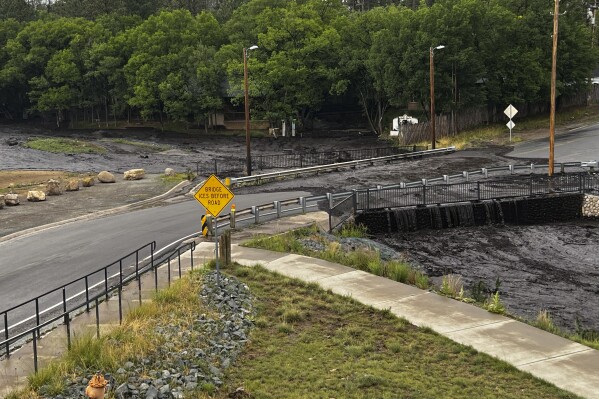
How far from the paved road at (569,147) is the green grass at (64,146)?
42.4 metres

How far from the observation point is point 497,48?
65.2 meters

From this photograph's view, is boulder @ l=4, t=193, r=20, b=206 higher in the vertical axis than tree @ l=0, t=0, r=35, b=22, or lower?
lower

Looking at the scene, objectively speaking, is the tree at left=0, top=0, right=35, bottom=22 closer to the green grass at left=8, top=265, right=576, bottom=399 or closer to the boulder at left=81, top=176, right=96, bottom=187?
the boulder at left=81, top=176, right=96, bottom=187

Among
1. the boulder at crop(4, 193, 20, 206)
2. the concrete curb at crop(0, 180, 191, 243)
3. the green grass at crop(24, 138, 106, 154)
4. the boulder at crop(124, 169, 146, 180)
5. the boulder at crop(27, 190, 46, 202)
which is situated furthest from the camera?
the green grass at crop(24, 138, 106, 154)

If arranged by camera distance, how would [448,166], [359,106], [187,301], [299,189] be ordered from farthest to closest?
[359,106]
[448,166]
[299,189]
[187,301]

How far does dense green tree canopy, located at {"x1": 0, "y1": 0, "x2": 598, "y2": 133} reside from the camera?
64062 mm

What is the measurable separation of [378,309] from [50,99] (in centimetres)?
8863

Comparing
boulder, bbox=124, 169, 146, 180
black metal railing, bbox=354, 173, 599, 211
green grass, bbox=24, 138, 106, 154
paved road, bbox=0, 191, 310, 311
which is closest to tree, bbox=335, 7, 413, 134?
green grass, bbox=24, 138, 106, 154

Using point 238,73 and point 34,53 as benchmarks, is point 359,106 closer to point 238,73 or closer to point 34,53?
point 238,73

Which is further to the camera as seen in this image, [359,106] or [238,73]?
[359,106]

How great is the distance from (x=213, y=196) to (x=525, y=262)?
1391cm

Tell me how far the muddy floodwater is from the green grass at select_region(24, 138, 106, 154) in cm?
4813

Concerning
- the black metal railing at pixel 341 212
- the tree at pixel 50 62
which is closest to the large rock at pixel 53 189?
the black metal railing at pixel 341 212

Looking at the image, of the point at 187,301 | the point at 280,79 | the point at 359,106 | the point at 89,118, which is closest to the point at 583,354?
the point at 187,301
